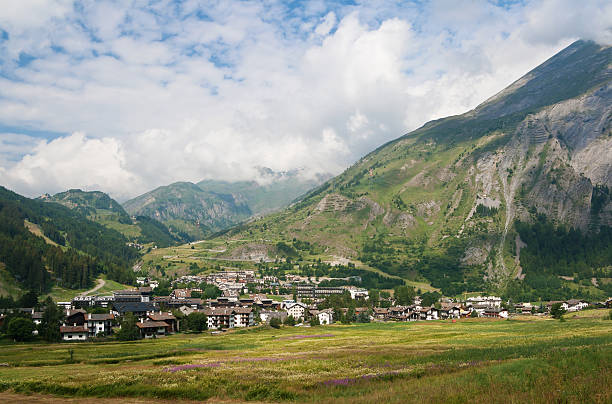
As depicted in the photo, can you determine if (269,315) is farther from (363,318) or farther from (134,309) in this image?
(134,309)

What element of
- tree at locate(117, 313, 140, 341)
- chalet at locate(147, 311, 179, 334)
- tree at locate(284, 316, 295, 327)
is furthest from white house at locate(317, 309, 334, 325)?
tree at locate(117, 313, 140, 341)

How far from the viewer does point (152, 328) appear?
12244 cm

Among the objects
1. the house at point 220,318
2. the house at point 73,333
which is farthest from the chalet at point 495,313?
the house at point 73,333

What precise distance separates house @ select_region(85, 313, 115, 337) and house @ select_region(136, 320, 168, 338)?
15.2 meters

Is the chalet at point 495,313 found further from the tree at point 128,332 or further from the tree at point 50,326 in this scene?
the tree at point 50,326

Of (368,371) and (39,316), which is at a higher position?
(39,316)

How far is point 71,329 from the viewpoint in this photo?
115 m

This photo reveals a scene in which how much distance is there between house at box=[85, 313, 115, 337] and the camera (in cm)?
13062

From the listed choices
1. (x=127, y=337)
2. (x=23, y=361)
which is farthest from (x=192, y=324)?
(x=23, y=361)

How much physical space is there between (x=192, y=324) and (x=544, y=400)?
395ft

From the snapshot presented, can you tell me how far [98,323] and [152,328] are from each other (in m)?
22.4

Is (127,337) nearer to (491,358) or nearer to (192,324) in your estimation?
(192,324)

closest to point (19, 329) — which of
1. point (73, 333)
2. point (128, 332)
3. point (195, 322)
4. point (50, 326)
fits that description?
point (50, 326)

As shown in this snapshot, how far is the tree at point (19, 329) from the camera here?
335 feet
